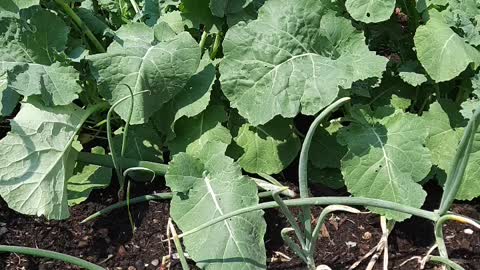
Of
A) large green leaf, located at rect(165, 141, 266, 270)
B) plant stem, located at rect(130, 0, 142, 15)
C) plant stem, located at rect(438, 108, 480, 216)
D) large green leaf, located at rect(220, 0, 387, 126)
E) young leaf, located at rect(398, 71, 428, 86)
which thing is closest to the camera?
plant stem, located at rect(438, 108, 480, 216)

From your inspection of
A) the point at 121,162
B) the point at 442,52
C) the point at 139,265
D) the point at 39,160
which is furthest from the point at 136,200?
the point at 442,52

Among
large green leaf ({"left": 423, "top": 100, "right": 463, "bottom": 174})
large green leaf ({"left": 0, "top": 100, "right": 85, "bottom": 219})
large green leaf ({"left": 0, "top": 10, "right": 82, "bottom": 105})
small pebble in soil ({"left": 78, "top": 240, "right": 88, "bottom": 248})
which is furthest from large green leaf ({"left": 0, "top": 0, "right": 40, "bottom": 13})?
large green leaf ({"left": 423, "top": 100, "right": 463, "bottom": 174})

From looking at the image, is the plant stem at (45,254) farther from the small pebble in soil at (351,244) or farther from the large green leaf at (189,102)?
the small pebble in soil at (351,244)

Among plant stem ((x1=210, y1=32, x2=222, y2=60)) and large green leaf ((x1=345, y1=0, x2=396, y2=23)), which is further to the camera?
plant stem ((x1=210, y1=32, x2=222, y2=60))

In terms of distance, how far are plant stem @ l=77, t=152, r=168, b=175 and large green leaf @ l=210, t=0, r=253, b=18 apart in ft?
2.08

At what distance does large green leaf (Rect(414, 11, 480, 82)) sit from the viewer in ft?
8.29

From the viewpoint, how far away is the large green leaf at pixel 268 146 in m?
2.71

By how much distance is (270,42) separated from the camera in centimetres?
264

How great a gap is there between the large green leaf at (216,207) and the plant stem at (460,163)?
64cm

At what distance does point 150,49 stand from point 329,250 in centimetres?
102

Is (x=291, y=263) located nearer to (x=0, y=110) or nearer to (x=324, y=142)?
(x=324, y=142)

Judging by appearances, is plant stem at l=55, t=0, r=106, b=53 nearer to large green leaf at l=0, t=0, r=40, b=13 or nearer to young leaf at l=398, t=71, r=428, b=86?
large green leaf at l=0, t=0, r=40, b=13

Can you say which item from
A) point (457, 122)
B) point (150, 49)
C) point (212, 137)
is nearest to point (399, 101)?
point (457, 122)

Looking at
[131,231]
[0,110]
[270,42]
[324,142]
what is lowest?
[131,231]
